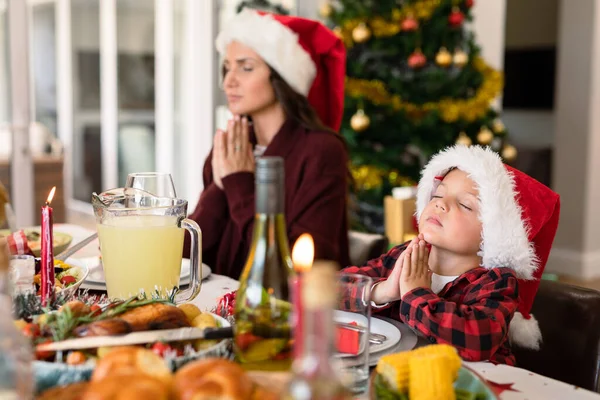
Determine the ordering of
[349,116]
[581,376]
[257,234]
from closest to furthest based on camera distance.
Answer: [257,234] < [581,376] < [349,116]

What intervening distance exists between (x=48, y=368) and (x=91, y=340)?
0.06 m

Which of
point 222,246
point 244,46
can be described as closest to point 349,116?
point 244,46

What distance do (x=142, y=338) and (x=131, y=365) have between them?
0.33 feet

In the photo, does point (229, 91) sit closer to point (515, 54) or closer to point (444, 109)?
point (444, 109)

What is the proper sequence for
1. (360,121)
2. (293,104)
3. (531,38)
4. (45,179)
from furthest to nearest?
(531,38)
(45,179)
(360,121)
(293,104)

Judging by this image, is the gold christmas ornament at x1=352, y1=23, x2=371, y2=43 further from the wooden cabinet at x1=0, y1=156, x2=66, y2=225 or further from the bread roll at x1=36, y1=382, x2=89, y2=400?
the bread roll at x1=36, y1=382, x2=89, y2=400

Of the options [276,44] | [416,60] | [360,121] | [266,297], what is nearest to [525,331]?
[266,297]

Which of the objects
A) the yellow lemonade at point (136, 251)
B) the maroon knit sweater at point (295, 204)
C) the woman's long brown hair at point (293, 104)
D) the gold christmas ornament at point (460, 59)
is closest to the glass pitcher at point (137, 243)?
the yellow lemonade at point (136, 251)

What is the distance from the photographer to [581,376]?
122 cm

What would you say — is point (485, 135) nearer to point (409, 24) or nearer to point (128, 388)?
point (409, 24)

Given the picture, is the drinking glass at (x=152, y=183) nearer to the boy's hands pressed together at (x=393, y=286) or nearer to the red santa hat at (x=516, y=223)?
the boy's hands pressed together at (x=393, y=286)

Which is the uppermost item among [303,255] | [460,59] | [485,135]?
[460,59]

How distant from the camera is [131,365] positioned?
0.61 meters

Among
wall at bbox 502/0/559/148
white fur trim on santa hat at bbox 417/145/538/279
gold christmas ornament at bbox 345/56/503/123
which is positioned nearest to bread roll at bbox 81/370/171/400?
white fur trim on santa hat at bbox 417/145/538/279
